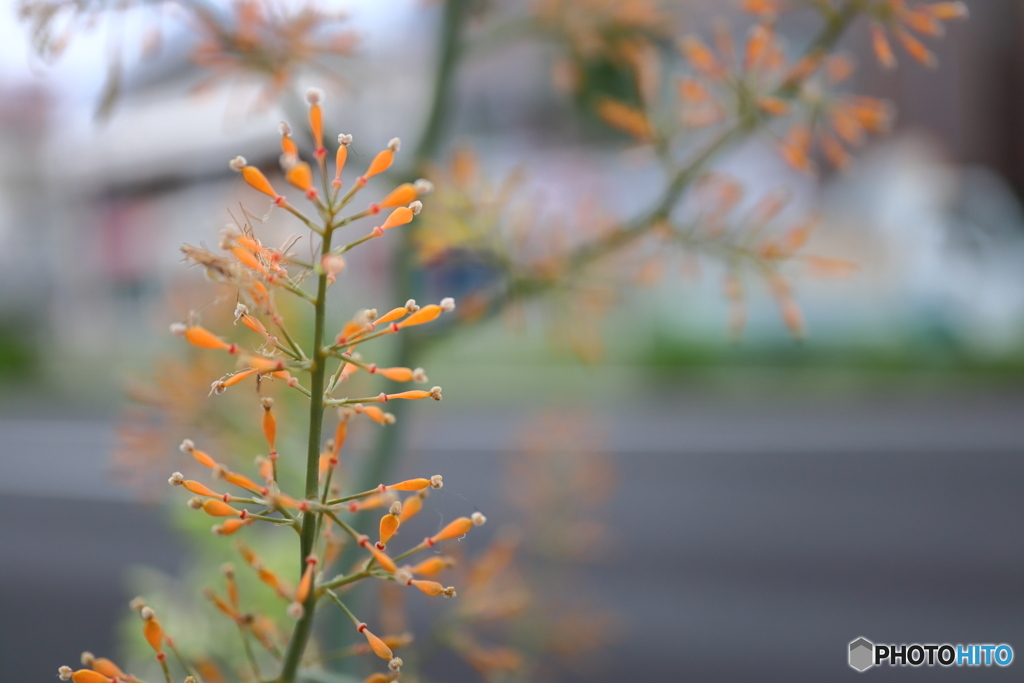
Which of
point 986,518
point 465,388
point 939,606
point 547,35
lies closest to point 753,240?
point 547,35

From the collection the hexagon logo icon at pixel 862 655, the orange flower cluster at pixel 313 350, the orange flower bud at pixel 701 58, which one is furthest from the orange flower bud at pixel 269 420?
the hexagon logo icon at pixel 862 655

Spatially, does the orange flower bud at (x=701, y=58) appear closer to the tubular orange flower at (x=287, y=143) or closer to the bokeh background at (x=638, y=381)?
the bokeh background at (x=638, y=381)

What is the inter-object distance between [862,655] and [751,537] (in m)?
2.82

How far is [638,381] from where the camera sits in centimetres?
690

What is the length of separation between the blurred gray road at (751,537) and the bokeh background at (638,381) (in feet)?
0.07

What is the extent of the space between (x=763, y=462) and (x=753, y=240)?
4.23 metres

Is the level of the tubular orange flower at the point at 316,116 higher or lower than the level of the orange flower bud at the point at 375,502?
higher

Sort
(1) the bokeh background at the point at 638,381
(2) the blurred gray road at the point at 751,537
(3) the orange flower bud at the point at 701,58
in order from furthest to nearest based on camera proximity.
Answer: (2) the blurred gray road at the point at 751,537, (1) the bokeh background at the point at 638,381, (3) the orange flower bud at the point at 701,58

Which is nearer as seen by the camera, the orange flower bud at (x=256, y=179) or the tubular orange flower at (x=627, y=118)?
the orange flower bud at (x=256, y=179)

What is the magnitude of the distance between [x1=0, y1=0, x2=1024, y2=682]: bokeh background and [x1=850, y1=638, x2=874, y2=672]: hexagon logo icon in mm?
372

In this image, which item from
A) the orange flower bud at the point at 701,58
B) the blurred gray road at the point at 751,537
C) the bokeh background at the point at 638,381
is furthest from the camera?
the blurred gray road at the point at 751,537

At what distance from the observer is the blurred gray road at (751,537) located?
266 cm

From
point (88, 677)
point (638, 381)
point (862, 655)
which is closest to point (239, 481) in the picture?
point (88, 677)

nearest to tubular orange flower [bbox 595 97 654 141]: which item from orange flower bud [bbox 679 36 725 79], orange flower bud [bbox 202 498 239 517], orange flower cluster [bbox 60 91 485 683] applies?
orange flower bud [bbox 679 36 725 79]
